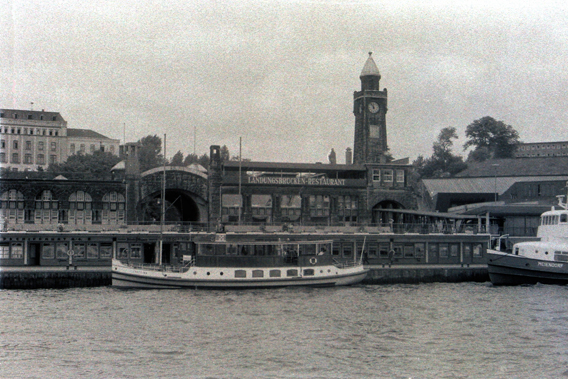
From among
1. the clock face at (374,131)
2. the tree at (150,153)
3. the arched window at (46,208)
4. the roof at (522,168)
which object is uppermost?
the tree at (150,153)

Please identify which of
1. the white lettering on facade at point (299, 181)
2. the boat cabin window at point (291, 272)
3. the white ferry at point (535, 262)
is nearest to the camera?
the boat cabin window at point (291, 272)

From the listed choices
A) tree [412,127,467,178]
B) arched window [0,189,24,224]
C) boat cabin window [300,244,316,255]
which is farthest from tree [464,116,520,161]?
arched window [0,189,24,224]

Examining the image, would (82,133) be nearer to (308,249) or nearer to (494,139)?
(494,139)

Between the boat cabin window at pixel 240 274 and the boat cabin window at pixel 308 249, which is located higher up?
the boat cabin window at pixel 308 249

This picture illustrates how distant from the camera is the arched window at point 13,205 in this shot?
228 ft

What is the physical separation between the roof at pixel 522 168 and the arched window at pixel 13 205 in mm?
62234

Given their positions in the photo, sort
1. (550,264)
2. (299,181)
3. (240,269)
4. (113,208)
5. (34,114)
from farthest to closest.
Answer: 1. (34,114)
2. (299,181)
3. (113,208)
4. (550,264)
5. (240,269)

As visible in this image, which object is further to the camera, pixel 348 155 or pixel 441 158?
pixel 441 158

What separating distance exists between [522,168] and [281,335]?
242 feet

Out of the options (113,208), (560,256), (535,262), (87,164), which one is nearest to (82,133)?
(87,164)

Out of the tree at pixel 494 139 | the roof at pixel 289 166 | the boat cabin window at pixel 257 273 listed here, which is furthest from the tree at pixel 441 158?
the boat cabin window at pixel 257 273

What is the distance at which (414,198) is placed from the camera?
81750 mm

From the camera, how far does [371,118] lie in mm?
87438

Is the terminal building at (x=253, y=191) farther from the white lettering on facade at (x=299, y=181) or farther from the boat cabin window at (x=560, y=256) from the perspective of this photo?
the boat cabin window at (x=560, y=256)
